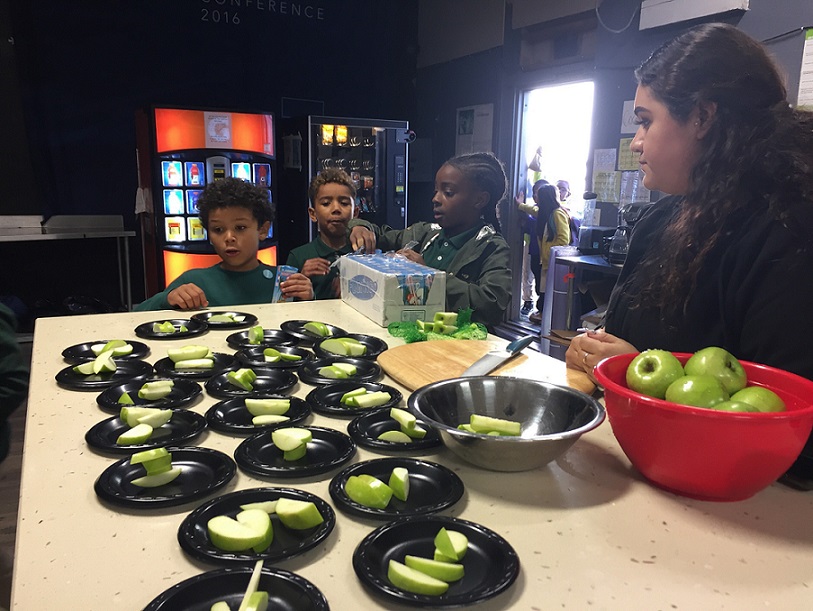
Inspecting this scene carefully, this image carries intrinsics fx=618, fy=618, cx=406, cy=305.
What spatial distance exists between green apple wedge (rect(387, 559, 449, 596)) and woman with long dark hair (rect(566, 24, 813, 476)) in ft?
2.20

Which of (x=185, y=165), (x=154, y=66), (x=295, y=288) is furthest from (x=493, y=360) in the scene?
(x=154, y=66)

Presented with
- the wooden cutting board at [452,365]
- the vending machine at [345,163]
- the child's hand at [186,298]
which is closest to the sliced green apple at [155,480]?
the wooden cutting board at [452,365]

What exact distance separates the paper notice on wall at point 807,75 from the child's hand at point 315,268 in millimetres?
2565

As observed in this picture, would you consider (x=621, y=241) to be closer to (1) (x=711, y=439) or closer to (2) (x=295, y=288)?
(2) (x=295, y=288)

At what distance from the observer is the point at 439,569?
70 cm

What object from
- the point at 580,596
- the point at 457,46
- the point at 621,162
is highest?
the point at 457,46

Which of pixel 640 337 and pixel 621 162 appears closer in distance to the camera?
pixel 640 337

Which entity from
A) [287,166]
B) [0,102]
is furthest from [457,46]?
[0,102]

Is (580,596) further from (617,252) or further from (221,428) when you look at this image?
(617,252)

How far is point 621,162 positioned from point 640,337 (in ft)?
11.2

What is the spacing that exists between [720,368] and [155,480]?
88cm

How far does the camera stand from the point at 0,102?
482 cm

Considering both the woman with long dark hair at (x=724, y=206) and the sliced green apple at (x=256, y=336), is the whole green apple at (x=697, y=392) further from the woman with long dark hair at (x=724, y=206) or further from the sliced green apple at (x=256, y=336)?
the sliced green apple at (x=256, y=336)

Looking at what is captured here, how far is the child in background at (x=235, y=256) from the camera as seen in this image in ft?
8.61
